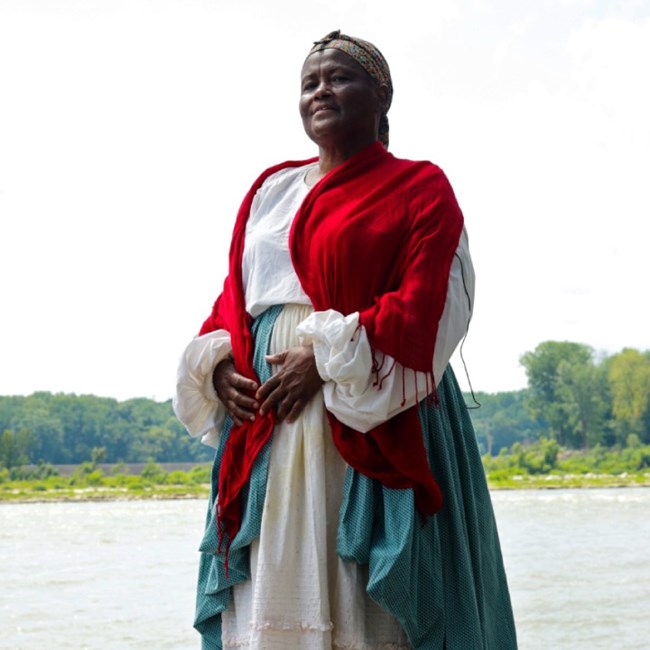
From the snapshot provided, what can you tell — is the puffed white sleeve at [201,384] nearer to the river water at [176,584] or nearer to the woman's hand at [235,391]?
the woman's hand at [235,391]

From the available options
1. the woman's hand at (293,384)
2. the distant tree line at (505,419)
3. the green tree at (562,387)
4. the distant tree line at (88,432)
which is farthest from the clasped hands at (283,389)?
the green tree at (562,387)

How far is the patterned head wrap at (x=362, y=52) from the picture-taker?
1.90m

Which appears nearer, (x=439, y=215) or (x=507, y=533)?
(x=439, y=215)

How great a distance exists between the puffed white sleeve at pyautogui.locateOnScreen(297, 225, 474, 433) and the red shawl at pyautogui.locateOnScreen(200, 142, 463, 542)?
0.02m

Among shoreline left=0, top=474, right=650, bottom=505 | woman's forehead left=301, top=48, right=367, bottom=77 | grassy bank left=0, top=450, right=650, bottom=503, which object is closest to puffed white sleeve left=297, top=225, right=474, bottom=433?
woman's forehead left=301, top=48, right=367, bottom=77

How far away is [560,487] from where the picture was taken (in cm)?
3084

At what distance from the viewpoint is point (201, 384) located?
1.91 m

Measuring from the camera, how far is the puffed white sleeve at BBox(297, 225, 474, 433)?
1693 mm

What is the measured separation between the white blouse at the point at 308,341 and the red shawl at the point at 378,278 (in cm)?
3

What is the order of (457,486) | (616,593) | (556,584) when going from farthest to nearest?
(556,584) → (616,593) → (457,486)

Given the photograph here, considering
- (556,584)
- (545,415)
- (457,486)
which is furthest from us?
(545,415)

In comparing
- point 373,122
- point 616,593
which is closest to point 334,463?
point 373,122

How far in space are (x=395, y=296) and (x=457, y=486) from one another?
36 centimetres

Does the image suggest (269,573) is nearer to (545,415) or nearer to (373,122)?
(373,122)
